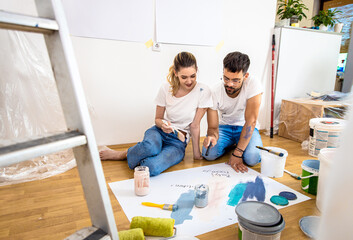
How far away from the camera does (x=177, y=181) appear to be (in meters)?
1.29

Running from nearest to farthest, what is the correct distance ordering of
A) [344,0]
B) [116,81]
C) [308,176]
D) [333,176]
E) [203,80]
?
[333,176], [308,176], [116,81], [203,80], [344,0]

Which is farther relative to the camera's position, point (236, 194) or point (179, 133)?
point (179, 133)

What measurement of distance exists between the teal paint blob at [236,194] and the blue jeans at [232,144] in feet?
0.91

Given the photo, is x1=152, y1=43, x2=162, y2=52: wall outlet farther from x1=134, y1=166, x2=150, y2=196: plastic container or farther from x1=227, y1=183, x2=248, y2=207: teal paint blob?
x1=227, y1=183, x2=248, y2=207: teal paint blob

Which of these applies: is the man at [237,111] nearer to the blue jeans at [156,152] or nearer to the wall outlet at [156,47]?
the blue jeans at [156,152]

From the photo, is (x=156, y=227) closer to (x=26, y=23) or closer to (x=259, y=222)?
(x=259, y=222)

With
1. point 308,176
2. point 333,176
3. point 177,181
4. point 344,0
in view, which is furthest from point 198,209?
point 344,0

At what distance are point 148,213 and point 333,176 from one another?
0.82 m

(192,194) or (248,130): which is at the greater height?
(248,130)

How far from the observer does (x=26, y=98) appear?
134 cm

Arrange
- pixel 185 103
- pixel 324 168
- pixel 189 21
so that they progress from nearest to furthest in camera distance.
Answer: pixel 324 168 < pixel 185 103 < pixel 189 21

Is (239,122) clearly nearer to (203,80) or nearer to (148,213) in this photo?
(203,80)

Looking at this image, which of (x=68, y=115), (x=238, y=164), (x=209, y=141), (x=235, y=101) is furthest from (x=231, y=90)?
(x=68, y=115)

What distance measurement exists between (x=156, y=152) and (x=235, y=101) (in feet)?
2.11
